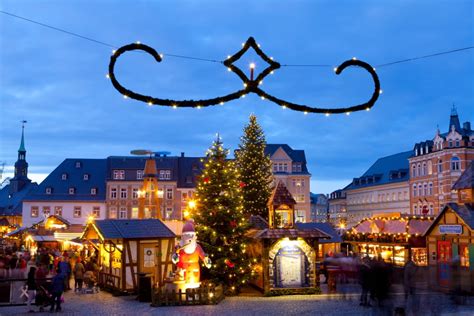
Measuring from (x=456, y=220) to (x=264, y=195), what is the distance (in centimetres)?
1298

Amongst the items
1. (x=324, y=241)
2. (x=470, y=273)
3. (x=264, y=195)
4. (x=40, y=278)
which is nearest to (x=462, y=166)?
(x=324, y=241)

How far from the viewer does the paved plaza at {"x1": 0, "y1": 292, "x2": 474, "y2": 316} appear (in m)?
16.6

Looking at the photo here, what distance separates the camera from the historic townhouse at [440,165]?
172 ft

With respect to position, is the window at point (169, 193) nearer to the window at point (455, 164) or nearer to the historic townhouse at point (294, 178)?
the historic townhouse at point (294, 178)

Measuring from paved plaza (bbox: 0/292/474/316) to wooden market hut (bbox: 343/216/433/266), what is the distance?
698cm

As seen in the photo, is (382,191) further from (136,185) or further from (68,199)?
(68,199)

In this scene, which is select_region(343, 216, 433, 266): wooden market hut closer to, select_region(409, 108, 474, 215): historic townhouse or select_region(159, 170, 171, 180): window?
select_region(409, 108, 474, 215): historic townhouse

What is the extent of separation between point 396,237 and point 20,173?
60071mm

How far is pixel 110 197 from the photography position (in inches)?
2291

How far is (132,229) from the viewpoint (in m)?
22.7

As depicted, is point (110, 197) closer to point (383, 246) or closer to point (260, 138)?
point (260, 138)

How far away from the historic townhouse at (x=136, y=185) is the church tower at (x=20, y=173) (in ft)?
76.2

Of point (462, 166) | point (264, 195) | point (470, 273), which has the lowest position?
point (470, 273)

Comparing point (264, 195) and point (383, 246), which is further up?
point (264, 195)
